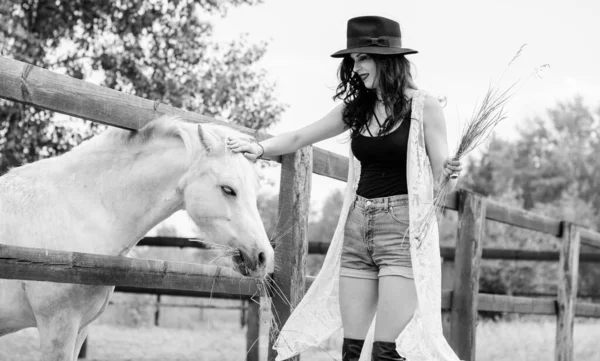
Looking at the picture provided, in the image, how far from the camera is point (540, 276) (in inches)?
909

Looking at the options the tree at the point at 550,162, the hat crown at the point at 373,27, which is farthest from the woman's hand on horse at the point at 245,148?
the tree at the point at 550,162

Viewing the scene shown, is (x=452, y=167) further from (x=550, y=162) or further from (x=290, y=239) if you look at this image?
(x=550, y=162)

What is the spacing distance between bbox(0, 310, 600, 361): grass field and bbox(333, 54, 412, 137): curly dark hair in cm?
319

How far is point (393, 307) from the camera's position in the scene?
106 inches

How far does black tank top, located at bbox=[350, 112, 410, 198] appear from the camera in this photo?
2.75 metres

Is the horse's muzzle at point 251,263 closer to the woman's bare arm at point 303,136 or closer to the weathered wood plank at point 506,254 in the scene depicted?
the woman's bare arm at point 303,136

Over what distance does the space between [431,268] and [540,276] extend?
71.1ft

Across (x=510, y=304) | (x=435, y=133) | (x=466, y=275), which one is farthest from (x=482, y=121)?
(x=510, y=304)

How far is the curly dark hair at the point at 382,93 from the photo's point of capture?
2.77 m

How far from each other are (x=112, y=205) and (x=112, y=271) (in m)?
0.34

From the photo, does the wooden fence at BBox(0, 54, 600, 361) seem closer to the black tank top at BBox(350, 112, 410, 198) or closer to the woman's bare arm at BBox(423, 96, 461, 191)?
the black tank top at BBox(350, 112, 410, 198)

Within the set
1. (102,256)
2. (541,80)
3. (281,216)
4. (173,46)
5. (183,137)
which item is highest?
(173,46)

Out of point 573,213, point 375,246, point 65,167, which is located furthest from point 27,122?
point 573,213

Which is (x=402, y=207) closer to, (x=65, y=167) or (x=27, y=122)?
(x=65, y=167)
